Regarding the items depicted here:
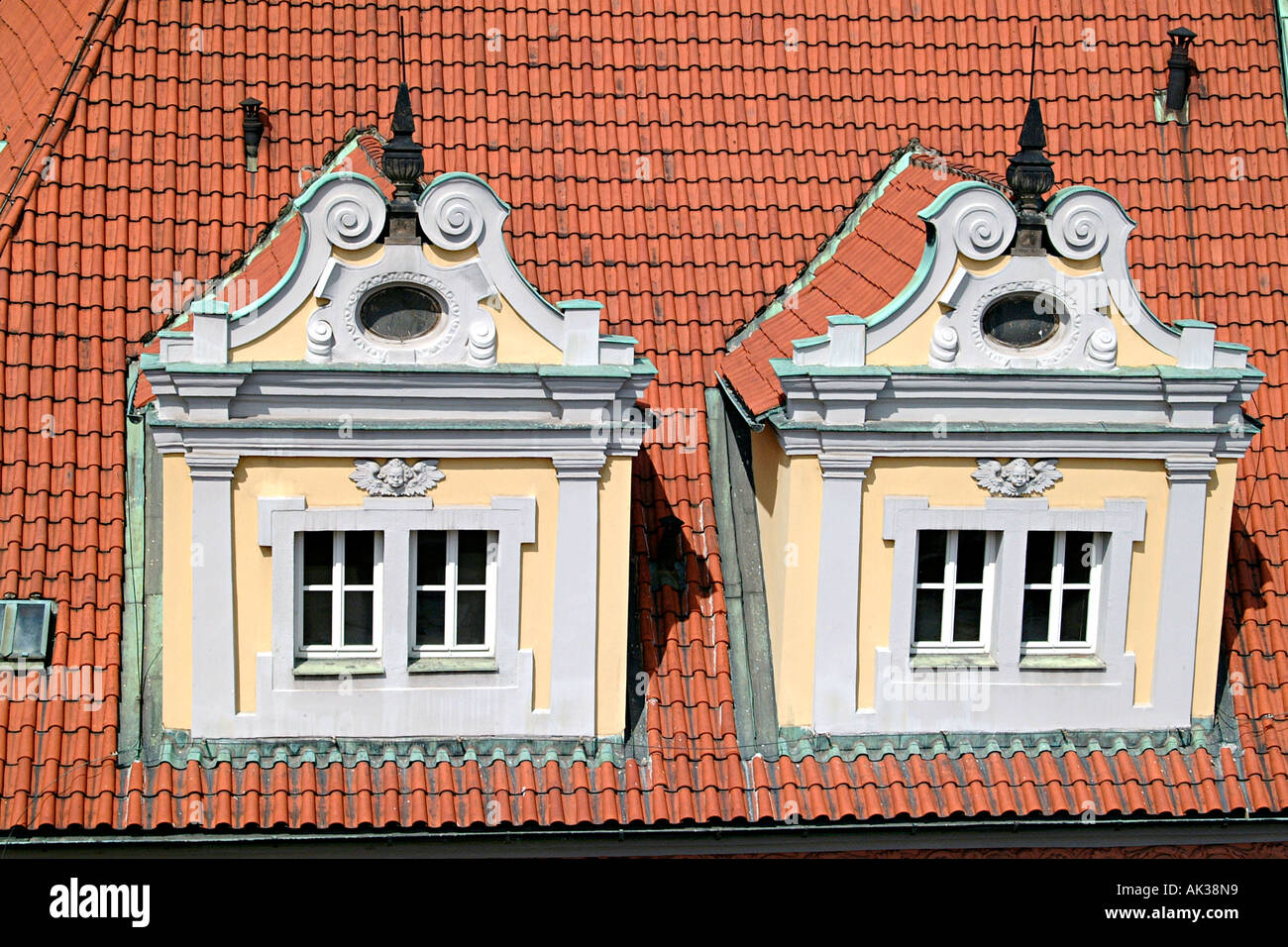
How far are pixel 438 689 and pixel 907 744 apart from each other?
13.5 feet

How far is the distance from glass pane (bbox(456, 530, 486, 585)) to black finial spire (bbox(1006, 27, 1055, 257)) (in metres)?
5.18

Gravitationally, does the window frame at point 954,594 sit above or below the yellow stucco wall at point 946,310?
below

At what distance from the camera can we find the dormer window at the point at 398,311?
13.2 meters

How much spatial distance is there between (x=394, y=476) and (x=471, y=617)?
1.44 meters

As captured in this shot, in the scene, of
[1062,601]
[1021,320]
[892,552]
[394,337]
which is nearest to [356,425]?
[394,337]

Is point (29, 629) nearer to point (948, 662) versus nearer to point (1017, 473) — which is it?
point (948, 662)

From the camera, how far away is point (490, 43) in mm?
17219

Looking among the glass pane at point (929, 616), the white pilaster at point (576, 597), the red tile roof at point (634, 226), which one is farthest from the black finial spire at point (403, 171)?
the glass pane at point (929, 616)

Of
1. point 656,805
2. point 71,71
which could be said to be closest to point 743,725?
point 656,805

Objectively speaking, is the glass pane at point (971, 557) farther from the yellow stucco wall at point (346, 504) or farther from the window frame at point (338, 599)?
the window frame at point (338, 599)

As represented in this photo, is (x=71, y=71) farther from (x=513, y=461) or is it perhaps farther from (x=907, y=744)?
(x=907, y=744)

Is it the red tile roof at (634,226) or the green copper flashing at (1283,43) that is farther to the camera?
the green copper flashing at (1283,43)

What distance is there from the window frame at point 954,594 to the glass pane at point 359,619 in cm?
472

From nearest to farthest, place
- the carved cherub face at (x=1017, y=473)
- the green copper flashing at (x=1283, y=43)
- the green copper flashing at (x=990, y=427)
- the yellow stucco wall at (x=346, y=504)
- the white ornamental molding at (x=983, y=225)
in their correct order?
the yellow stucco wall at (x=346, y=504), the white ornamental molding at (x=983, y=225), the green copper flashing at (x=990, y=427), the carved cherub face at (x=1017, y=473), the green copper flashing at (x=1283, y=43)
